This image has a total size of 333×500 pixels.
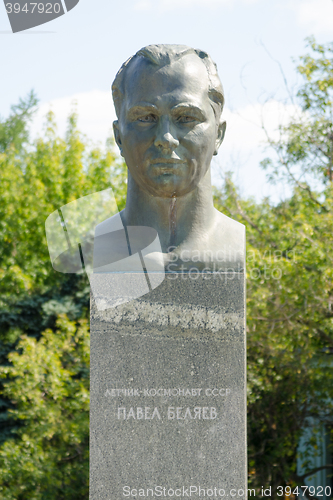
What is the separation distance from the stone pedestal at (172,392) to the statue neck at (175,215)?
12.1 inches

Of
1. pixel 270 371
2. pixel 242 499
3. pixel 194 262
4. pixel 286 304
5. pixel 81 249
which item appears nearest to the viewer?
pixel 242 499

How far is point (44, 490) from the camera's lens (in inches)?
345

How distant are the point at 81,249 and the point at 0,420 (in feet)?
28.2

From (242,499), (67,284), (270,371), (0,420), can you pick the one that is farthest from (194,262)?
(0,420)

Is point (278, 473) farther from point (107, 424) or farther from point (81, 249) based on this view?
point (107, 424)

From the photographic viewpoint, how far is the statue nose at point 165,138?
3277 mm

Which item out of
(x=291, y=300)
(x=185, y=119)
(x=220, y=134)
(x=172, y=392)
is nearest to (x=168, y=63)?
(x=185, y=119)

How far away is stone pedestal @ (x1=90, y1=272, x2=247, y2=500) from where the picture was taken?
130 inches

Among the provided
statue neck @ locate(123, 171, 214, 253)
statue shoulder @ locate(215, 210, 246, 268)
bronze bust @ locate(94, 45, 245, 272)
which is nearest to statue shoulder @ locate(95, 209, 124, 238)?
bronze bust @ locate(94, 45, 245, 272)

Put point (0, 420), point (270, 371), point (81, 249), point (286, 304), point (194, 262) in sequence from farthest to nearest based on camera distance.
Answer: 1. point (0, 420)
2. point (270, 371)
3. point (286, 304)
4. point (81, 249)
5. point (194, 262)

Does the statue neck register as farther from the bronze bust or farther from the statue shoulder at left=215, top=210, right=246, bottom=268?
the statue shoulder at left=215, top=210, right=246, bottom=268

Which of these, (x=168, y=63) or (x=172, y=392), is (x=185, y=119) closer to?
(x=168, y=63)

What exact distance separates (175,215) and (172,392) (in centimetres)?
103

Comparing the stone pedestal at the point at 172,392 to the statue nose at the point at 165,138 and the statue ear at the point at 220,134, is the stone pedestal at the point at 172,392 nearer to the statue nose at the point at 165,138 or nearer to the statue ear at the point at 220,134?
the statue nose at the point at 165,138
